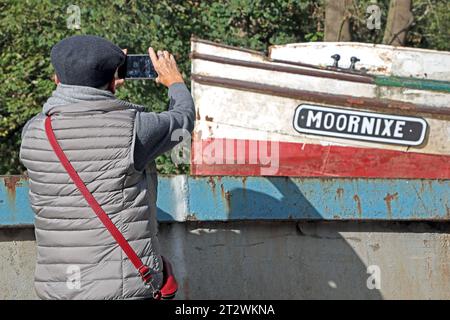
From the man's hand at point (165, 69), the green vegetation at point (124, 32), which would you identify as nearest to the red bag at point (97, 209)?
the man's hand at point (165, 69)

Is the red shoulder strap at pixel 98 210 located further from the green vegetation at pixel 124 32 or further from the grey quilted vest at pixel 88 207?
the green vegetation at pixel 124 32

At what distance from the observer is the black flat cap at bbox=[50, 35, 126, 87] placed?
2990 mm

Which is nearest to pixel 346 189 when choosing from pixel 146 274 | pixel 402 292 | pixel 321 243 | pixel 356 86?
pixel 321 243

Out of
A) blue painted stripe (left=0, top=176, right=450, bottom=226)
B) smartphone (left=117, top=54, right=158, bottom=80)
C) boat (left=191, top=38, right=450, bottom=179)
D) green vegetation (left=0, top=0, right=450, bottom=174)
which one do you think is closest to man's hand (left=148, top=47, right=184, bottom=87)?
smartphone (left=117, top=54, right=158, bottom=80)

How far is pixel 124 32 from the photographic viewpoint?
8867mm

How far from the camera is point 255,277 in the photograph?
14.1 feet

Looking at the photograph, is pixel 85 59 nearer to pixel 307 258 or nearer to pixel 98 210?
pixel 98 210

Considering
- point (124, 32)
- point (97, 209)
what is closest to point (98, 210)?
point (97, 209)

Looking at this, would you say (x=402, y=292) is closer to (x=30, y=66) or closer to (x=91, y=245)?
(x=91, y=245)

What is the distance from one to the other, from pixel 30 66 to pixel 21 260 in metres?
5.48

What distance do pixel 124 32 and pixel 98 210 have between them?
6.09 meters

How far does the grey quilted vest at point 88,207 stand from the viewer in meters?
2.98

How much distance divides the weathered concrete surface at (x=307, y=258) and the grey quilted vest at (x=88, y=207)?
3.90 ft

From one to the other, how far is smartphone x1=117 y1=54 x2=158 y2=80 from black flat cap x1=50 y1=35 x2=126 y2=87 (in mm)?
168
